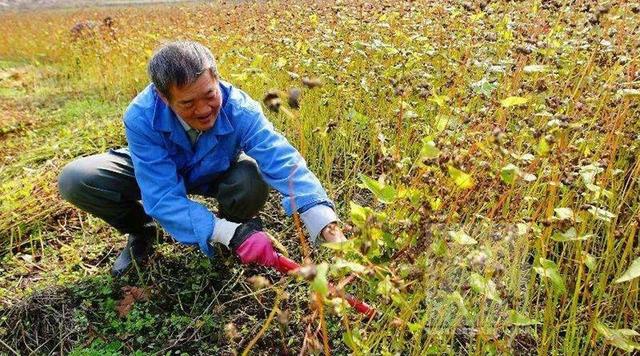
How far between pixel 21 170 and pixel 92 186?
59.6 inches

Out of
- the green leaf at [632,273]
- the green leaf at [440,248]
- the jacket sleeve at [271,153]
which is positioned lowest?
the jacket sleeve at [271,153]

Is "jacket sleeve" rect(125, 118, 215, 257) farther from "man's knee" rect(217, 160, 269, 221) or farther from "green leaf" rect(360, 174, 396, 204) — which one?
"green leaf" rect(360, 174, 396, 204)

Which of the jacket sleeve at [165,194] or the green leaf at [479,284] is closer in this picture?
the green leaf at [479,284]

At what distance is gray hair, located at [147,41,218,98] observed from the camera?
1.87 m

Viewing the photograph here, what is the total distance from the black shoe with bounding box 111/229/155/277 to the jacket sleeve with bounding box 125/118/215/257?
0.37 m

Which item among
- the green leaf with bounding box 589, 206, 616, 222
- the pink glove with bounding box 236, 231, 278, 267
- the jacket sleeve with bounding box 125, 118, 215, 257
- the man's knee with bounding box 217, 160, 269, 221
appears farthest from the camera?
the man's knee with bounding box 217, 160, 269, 221

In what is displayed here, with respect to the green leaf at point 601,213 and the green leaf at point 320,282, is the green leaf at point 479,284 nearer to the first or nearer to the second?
the green leaf at point 601,213

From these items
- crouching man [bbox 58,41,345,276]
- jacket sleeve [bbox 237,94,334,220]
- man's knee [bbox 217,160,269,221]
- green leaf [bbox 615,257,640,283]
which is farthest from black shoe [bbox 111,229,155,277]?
green leaf [bbox 615,257,640,283]

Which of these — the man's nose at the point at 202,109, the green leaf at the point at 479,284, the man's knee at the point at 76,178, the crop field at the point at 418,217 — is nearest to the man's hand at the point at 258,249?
the crop field at the point at 418,217

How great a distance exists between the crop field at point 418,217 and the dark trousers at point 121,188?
22 cm

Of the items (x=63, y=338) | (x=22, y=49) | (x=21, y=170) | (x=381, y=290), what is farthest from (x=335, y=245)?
(x=22, y=49)

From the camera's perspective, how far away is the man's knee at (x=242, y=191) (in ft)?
7.52

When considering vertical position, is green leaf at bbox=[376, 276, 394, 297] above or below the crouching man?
above

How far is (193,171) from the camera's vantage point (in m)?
2.33
